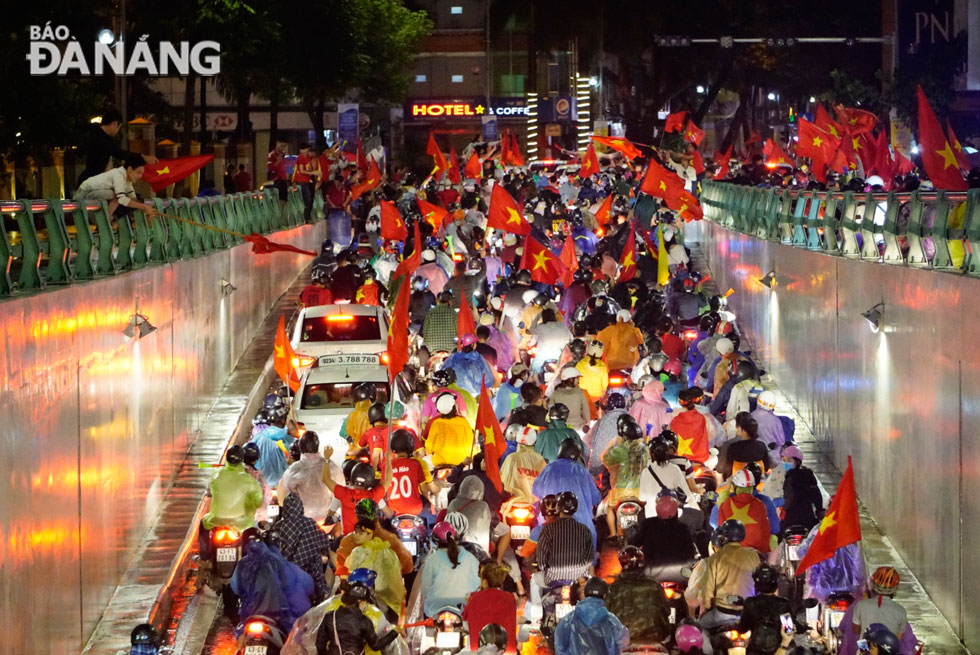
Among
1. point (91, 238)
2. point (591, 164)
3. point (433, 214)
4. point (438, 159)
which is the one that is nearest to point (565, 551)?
point (91, 238)

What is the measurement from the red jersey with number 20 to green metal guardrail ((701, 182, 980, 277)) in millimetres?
4543

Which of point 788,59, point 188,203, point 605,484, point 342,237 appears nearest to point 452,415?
→ point 605,484

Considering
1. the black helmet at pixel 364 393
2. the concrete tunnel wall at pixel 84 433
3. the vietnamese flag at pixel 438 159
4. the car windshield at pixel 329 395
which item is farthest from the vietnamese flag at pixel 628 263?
the vietnamese flag at pixel 438 159

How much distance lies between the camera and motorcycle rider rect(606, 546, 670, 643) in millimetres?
10508

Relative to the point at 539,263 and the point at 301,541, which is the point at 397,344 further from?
the point at 539,263

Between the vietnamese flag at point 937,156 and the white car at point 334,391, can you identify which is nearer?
the vietnamese flag at point 937,156

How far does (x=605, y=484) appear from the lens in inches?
602

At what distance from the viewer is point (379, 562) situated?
37.6 ft

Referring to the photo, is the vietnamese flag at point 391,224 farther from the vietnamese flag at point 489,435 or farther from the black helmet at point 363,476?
the black helmet at point 363,476

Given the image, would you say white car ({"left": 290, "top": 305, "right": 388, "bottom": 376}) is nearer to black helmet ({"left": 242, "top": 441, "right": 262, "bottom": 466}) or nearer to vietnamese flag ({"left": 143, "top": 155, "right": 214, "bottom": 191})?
vietnamese flag ({"left": 143, "top": 155, "right": 214, "bottom": 191})

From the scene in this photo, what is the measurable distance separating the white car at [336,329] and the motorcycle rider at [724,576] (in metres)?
10.2

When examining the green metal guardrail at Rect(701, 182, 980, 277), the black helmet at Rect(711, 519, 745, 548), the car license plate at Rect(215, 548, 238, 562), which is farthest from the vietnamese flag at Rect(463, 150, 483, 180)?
the black helmet at Rect(711, 519, 745, 548)

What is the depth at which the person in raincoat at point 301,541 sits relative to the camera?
1228 cm

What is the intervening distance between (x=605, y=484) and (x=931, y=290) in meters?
3.24
